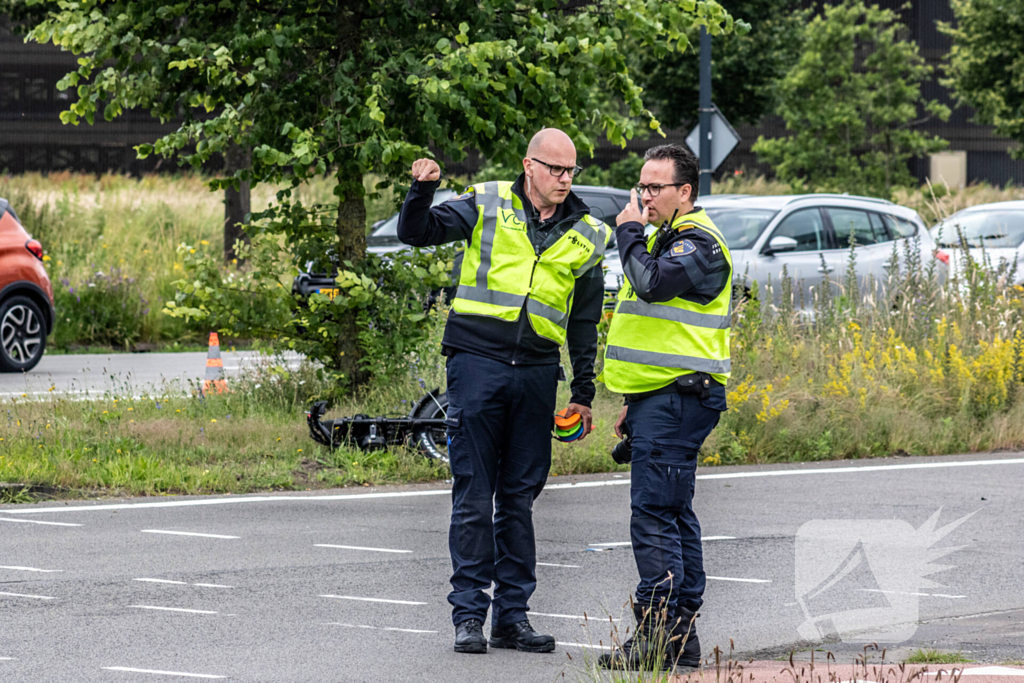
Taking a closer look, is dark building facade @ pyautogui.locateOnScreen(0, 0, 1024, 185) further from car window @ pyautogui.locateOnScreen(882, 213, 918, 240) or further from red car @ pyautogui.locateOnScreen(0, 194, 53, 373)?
red car @ pyautogui.locateOnScreen(0, 194, 53, 373)

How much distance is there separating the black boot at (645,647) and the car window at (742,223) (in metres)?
10.6

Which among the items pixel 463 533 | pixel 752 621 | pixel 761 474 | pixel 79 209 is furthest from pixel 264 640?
pixel 79 209

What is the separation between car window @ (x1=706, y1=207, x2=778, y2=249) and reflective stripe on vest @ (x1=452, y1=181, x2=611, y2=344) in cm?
1006

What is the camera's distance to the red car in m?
13.8

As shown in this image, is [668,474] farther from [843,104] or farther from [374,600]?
[843,104]

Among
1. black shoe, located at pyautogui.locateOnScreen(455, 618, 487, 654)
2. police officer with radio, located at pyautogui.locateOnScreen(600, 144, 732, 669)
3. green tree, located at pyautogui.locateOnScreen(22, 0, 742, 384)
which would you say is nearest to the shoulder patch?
police officer with radio, located at pyautogui.locateOnScreen(600, 144, 732, 669)

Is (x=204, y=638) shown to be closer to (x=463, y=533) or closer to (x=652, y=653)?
(x=463, y=533)

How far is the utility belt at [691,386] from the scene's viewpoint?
4867 millimetres

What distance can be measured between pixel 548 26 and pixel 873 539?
4.50 m

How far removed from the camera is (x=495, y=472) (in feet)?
17.4

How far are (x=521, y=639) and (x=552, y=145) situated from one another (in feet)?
6.19

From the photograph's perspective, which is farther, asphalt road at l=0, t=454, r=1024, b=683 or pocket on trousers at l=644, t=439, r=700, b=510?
asphalt road at l=0, t=454, r=1024, b=683

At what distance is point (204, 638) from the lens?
17.4ft

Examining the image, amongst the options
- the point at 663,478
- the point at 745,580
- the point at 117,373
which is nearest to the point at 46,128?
the point at 117,373
